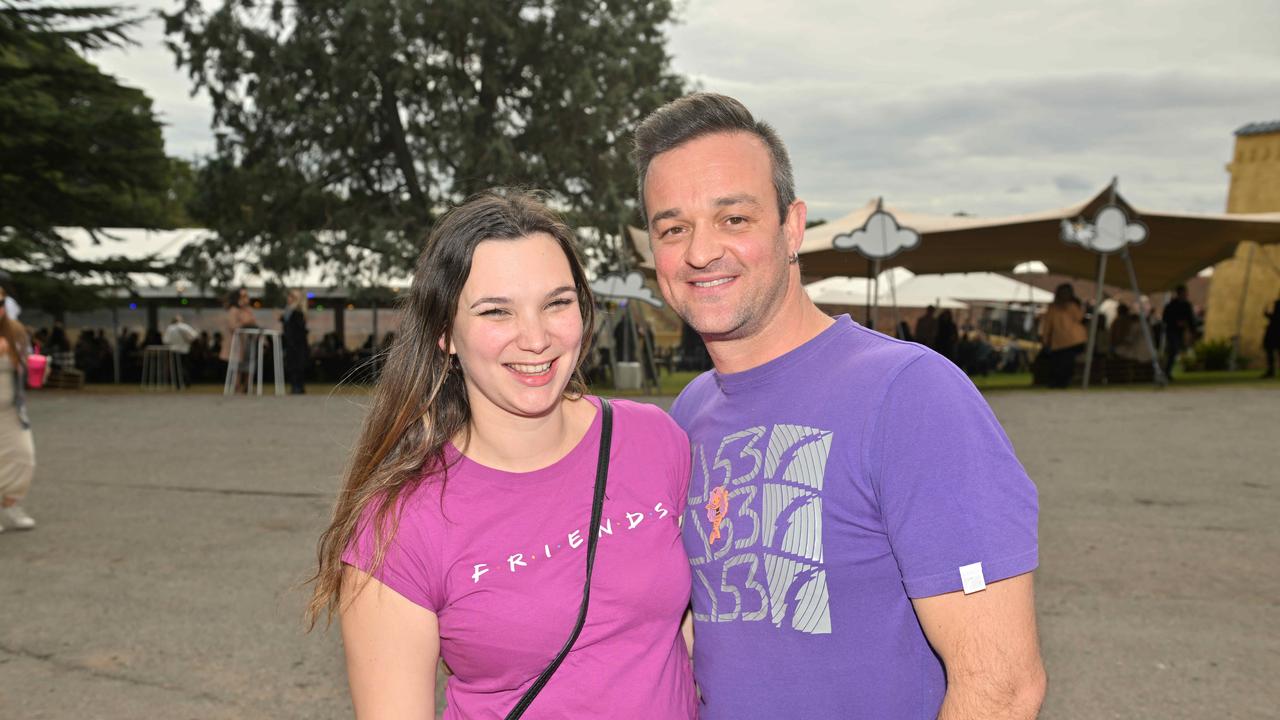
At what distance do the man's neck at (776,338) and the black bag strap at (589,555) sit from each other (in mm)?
311

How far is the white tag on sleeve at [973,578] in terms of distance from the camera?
1.78 m

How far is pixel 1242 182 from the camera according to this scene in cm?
2850

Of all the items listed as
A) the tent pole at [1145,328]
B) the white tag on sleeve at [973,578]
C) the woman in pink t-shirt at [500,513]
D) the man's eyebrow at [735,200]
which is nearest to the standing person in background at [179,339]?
the tent pole at [1145,328]

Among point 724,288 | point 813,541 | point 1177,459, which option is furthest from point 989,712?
point 1177,459

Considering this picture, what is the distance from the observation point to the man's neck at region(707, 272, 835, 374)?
7.40 feet

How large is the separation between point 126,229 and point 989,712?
28.7m

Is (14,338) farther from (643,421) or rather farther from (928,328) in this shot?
(928,328)

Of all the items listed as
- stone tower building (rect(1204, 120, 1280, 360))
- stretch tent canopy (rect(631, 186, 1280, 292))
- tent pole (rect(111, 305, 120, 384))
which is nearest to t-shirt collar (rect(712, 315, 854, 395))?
stretch tent canopy (rect(631, 186, 1280, 292))

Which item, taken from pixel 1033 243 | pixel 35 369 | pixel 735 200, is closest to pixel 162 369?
pixel 35 369

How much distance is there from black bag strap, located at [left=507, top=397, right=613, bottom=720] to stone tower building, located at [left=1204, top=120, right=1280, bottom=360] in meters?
28.6

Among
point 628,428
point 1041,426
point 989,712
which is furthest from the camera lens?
point 1041,426

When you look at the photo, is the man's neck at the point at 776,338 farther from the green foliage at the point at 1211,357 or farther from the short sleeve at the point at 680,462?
the green foliage at the point at 1211,357

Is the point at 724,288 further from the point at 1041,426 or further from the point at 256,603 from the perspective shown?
the point at 1041,426

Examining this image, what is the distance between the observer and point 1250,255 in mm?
26875
